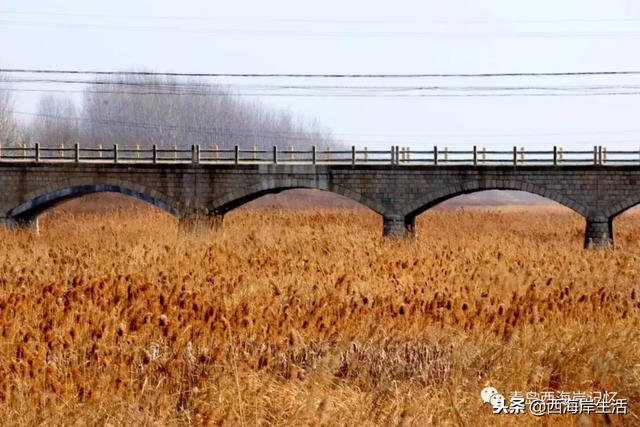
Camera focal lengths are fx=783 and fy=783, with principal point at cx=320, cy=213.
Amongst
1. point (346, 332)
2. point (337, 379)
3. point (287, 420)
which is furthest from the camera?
point (346, 332)

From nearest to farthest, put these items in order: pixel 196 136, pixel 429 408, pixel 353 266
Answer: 1. pixel 429 408
2. pixel 353 266
3. pixel 196 136

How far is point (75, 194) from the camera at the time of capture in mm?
34469

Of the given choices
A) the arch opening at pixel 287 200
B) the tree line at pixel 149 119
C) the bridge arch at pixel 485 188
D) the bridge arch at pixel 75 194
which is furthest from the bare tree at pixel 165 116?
the bridge arch at pixel 485 188

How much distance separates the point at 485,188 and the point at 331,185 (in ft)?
20.4

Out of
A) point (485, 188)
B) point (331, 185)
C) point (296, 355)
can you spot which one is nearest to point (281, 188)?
point (331, 185)

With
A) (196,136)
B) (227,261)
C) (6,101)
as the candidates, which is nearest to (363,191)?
(227,261)

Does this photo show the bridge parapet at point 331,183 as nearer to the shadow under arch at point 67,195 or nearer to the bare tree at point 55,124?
the shadow under arch at point 67,195

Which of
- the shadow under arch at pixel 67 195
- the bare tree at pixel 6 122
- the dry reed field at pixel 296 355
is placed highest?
the bare tree at pixel 6 122

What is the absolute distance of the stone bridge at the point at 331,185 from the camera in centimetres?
2991

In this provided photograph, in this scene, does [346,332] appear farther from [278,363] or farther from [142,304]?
[142,304]

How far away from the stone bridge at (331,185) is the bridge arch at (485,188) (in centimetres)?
4

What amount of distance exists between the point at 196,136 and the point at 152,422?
317 ft

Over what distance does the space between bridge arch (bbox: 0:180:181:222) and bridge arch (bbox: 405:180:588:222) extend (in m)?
10.1

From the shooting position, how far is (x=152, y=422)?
561 cm
